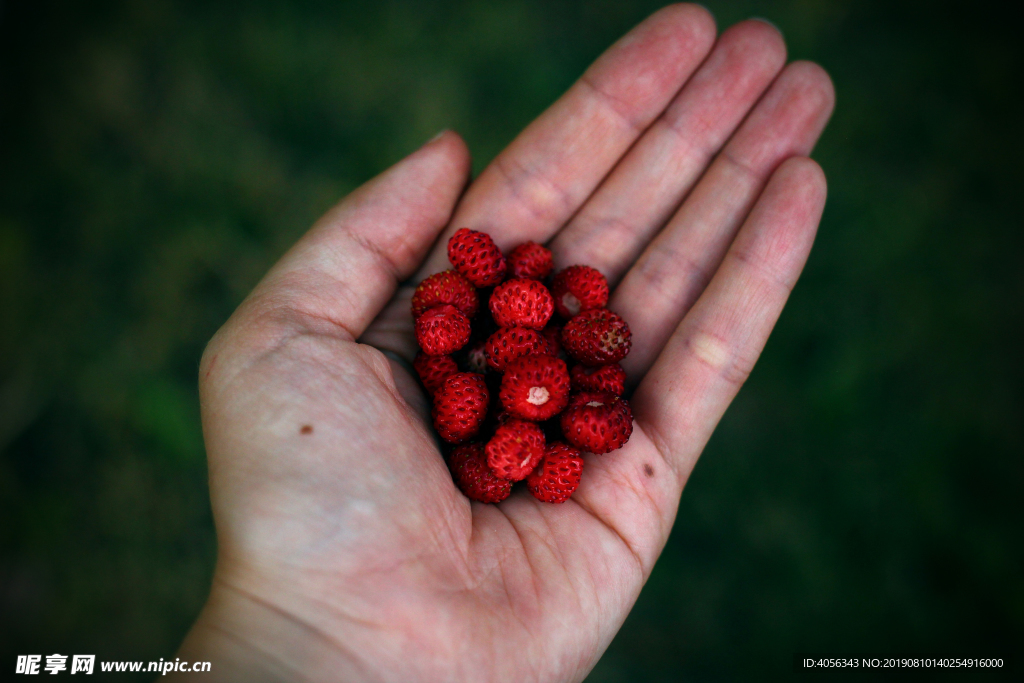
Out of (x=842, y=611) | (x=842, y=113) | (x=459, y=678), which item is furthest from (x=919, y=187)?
(x=459, y=678)

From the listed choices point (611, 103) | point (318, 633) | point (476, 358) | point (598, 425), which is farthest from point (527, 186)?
point (318, 633)

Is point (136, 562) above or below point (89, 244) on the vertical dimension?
below

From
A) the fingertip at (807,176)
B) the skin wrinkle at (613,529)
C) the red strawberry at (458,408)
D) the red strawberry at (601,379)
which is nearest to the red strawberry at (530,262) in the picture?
the red strawberry at (601,379)

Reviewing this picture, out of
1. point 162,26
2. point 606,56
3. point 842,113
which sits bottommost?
point 162,26

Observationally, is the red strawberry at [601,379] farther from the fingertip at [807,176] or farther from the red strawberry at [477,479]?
the fingertip at [807,176]

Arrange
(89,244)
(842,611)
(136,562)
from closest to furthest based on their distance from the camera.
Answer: (842,611) → (136,562) → (89,244)

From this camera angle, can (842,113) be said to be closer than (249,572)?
No

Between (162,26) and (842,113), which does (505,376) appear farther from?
(162,26)
